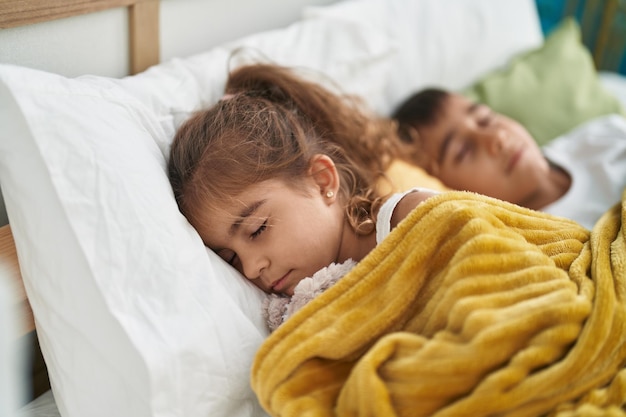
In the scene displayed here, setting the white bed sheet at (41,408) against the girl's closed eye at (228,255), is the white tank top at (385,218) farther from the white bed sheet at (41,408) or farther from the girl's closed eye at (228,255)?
the white bed sheet at (41,408)

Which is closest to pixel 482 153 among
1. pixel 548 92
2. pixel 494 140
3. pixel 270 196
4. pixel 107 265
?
pixel 494 140

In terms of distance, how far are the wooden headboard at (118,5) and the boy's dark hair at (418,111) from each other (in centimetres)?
66

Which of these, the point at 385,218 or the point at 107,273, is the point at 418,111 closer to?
the point at 385,218

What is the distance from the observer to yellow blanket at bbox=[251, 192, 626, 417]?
719 mm

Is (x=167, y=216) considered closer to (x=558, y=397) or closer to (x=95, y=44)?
(x=95, y=44)

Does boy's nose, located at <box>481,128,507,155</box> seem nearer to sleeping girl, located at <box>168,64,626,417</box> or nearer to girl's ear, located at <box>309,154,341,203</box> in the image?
sleeping girl, located at <box>168,64,626,417</box>

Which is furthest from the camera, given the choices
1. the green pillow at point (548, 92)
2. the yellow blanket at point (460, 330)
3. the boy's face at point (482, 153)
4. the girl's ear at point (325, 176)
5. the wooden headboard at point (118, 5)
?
the green pillow at point (548, 92)

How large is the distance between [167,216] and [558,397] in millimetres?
572

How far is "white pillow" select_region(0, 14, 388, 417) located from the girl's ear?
25 centimetres

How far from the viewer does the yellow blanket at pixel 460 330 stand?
0.72m

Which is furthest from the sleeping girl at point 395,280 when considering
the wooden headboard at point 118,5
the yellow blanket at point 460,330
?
the wooden headboard at point 118,5

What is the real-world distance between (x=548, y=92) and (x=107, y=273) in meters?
1.42

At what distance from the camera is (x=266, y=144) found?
1.04 metres

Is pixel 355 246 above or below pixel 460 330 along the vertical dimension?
below
